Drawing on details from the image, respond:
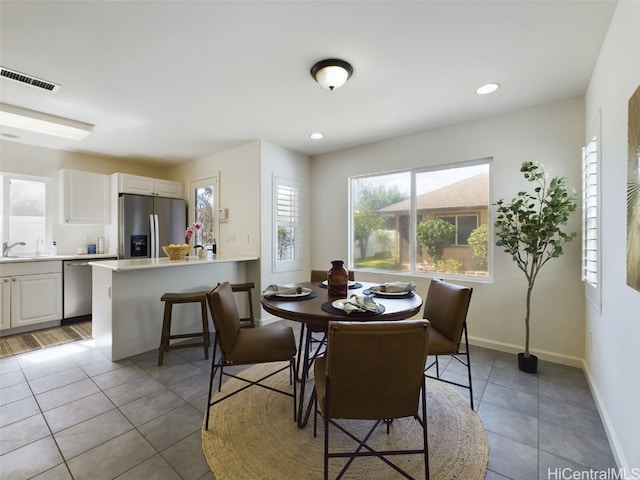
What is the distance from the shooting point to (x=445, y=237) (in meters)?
3.38

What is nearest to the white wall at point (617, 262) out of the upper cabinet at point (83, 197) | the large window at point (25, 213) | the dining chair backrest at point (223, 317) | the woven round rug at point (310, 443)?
the woven round rug at point (310, 443)

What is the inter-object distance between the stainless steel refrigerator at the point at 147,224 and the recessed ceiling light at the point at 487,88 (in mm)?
4483

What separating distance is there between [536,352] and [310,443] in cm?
248

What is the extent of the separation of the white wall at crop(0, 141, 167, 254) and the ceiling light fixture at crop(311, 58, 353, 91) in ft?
13.9

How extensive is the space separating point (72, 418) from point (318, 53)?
9.80 feet

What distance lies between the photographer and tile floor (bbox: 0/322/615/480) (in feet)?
4.92

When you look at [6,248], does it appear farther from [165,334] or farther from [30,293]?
[165,334]

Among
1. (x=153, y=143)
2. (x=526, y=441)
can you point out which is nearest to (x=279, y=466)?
(x=526, y=441)

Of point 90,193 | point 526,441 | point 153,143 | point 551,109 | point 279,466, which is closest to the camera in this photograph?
point 279,466

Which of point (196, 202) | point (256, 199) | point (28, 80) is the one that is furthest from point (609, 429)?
point (196, 202)

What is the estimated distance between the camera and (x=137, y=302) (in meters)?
2.89

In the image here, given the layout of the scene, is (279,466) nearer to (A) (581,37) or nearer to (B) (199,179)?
(A) (581,37)

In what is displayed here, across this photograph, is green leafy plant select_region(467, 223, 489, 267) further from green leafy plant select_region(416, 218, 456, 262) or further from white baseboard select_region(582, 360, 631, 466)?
white baseboard select_region(582, 360, 631, 466)

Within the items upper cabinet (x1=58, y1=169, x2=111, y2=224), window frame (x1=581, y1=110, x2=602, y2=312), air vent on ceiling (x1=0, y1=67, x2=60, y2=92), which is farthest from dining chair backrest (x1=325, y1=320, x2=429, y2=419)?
upper cabinet (x1=58, y1=169, x2=111, y2=224)
